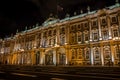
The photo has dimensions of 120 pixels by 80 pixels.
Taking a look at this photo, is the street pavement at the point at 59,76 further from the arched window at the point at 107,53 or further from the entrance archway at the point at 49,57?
the entrance archway at the point at 49,57

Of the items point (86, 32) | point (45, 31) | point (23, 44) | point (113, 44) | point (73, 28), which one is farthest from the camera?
point (23, 44)

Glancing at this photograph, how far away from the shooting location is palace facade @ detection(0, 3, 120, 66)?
33156mm

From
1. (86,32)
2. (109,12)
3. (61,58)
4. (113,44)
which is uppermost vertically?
(109,12)

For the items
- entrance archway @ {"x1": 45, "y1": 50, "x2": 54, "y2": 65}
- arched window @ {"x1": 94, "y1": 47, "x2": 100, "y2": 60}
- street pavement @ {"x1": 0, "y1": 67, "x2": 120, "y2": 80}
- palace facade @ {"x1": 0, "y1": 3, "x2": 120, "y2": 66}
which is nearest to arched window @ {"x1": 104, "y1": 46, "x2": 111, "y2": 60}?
palace facade @ {"x1": 0, "y1": 3, "x2": 120, "y2": 66}

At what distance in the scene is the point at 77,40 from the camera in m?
39.4

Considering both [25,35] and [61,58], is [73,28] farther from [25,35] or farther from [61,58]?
[25,35]

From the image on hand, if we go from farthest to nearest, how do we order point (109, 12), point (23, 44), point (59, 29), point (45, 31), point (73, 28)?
point (23, 44) → point (45, 31) → point (59, 29) → point (73, 28) → point (109, 12)

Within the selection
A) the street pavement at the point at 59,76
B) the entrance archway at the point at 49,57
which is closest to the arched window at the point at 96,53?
the entrance archway at the point at 49,57

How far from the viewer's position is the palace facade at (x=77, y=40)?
33.2m

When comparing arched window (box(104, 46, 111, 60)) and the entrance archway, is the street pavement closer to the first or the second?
arched window (box(104, 46, 111, 60))

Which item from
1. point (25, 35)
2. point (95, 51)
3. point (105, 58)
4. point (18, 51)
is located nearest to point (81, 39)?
point (95, 51)

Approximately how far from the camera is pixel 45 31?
163 feet

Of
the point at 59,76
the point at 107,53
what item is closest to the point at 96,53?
the point at 107,53

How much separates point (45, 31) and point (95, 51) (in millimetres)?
21689
